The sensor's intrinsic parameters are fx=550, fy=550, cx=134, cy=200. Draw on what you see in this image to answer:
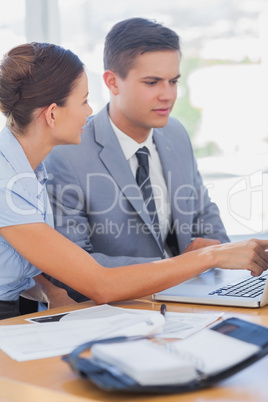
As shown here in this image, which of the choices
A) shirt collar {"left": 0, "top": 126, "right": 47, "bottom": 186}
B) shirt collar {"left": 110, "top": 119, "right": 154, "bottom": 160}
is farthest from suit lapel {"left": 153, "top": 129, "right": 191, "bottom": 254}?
shirt collar {"left": 0, "top": 126, "right": 47, "bottom": 186}

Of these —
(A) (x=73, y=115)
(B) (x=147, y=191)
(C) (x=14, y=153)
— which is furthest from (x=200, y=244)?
(C) (x=14, y=153)

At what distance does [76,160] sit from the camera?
2215mm

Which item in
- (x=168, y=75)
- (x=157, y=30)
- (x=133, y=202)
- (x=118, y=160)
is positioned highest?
(x=157, y=30)

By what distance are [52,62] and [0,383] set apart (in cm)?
107

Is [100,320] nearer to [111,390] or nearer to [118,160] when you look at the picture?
[111,390]

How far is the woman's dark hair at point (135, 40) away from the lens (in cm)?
233

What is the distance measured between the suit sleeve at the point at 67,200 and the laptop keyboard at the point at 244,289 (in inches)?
27.5

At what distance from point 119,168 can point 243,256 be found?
0.87 m

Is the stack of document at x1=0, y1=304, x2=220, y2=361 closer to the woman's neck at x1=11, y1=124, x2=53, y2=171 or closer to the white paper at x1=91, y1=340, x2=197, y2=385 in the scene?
the white paper at x1=91, y1=340, x2=197, y2=385

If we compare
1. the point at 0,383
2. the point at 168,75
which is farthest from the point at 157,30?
the point at 0,383

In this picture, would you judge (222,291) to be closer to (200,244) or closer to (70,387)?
(200,244)

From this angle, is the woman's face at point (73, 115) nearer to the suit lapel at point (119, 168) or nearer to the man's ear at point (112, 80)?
the suit lapel at point (119, 168)

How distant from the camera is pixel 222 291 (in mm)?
1519

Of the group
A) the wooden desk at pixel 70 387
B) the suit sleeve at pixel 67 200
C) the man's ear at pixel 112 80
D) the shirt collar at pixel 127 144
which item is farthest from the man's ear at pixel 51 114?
the wooden desk at pixel 70 387
